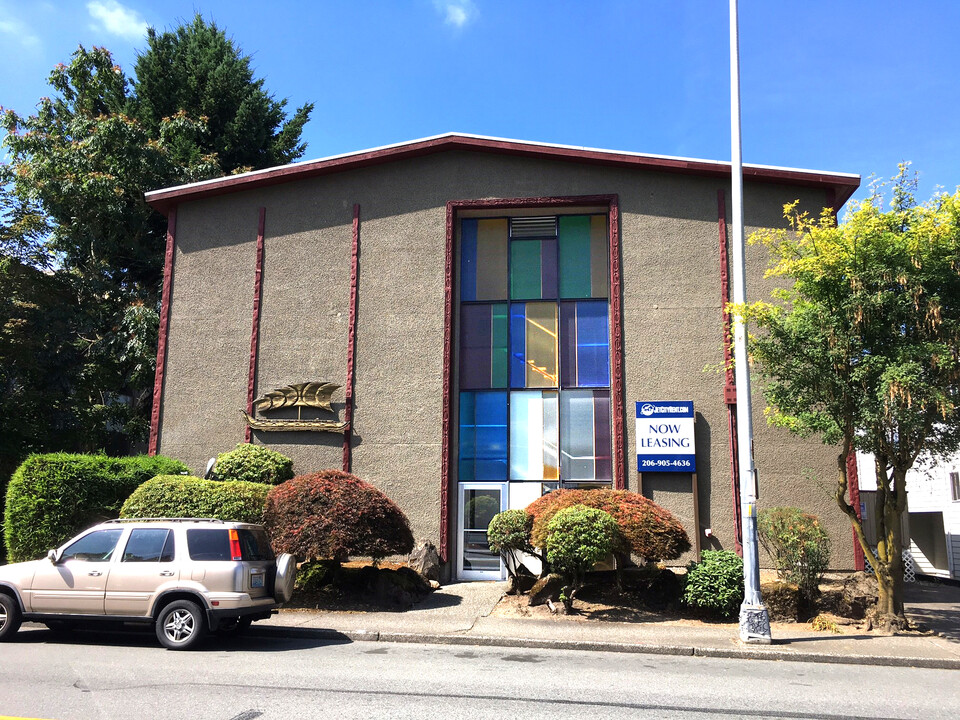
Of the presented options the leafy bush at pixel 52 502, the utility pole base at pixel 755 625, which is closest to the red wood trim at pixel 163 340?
the leafy bush at pixel 52 502

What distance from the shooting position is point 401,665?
9219mm

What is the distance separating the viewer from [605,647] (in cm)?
1085

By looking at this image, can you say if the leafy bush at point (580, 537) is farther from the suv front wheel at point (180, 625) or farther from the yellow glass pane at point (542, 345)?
the suv front wheel at point (180, 625)

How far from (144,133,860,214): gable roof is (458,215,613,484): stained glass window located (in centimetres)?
161

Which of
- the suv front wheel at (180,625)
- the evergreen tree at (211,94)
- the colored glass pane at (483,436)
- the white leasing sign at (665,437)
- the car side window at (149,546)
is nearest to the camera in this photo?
the suv front wheel at (180,625)

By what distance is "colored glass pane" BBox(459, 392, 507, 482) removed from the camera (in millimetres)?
→ 17500

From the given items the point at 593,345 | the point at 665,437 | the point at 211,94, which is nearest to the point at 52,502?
the point at 593,345

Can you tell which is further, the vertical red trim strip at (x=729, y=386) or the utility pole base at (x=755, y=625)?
the vertical red trim strip at (x=729, y=386)

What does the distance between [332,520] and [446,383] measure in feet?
17.4

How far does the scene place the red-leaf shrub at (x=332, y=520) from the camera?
42.3 ft

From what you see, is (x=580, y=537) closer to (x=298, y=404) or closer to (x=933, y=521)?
(x=298, y=404)

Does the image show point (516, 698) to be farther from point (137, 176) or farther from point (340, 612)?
point (137, 176)

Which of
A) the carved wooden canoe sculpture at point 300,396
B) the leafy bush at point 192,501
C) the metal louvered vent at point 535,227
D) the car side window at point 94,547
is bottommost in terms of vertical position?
the car side window at point 94,547

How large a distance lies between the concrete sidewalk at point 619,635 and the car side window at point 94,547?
8.20ft
